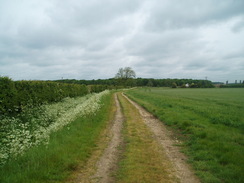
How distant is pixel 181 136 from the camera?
342 inches

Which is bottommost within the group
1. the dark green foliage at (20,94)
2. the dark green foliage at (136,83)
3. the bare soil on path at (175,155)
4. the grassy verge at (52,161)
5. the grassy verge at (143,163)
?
the bare soil on path at (175,155)

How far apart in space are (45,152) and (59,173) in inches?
50.2

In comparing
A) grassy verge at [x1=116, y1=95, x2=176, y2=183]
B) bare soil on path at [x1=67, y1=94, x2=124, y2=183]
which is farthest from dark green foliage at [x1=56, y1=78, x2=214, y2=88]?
grassy verge at [x1=116, y1=95, x2=176, y2=183]

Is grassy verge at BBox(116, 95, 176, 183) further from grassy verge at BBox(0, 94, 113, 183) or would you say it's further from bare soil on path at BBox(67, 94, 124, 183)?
grassy verge at BBox(0, 94, 113, 183)

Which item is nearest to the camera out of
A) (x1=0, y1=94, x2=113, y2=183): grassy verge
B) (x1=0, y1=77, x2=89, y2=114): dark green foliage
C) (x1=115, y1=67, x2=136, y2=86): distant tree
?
(x1=0, y1=94, x2=113, y2=183): grassy verge

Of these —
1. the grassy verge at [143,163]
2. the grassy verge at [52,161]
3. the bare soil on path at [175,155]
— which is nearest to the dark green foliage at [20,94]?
the grassy verge at [52,161]

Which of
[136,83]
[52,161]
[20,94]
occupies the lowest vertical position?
[52,161]

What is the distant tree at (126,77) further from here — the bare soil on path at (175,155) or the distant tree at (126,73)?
the bare soil on path at (175,155)

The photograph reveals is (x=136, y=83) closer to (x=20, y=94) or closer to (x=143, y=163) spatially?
(x=20, y=94)

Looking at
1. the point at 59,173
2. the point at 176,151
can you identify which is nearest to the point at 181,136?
the point at 176,151

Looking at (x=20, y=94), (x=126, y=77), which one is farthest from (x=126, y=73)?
(x=20, y=94)

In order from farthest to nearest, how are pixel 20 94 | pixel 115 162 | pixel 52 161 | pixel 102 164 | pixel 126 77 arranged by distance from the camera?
pixel 126 77
pixel 20 94
pixel 115 162
pixel 102 164
pixel 52 161

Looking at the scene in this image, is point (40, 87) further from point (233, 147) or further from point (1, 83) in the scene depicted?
point (233, 147)

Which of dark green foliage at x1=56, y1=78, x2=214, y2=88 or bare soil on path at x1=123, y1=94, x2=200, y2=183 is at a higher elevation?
dark green foliage at x1=56, y1=78, x2=214, y2=88
